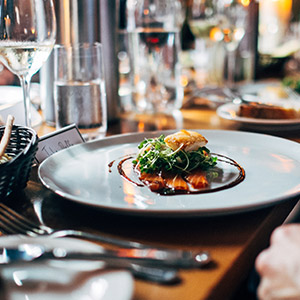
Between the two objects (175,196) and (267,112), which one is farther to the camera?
(267,112)

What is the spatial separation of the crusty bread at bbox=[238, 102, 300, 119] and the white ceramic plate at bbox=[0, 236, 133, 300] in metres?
0.79

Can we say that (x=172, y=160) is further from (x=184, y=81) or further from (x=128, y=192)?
(x=184, y=81)

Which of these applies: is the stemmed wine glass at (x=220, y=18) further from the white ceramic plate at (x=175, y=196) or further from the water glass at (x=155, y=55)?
the white ceramic plate at (x=175, y=196)

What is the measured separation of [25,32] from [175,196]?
409mm

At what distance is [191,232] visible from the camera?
0.49 m

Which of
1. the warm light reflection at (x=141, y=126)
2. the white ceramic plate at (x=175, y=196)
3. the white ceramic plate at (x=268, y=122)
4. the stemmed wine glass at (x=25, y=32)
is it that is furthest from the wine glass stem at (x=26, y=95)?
the white ceramic plate at (x=268, y=122)

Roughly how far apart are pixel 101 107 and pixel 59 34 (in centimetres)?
23

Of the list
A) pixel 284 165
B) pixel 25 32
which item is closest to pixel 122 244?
pixel 284 165

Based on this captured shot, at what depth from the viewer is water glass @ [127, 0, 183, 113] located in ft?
4.34

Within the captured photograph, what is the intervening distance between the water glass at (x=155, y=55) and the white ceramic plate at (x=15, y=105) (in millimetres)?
354

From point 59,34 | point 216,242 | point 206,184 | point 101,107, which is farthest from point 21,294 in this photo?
point 59,34

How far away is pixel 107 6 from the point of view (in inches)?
42.5

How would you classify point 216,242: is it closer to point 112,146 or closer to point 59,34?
point 112,146

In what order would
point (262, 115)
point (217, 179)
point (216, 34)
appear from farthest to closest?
1. point (216, 34)
2. point (262, 115)
3. point (217, 179)
